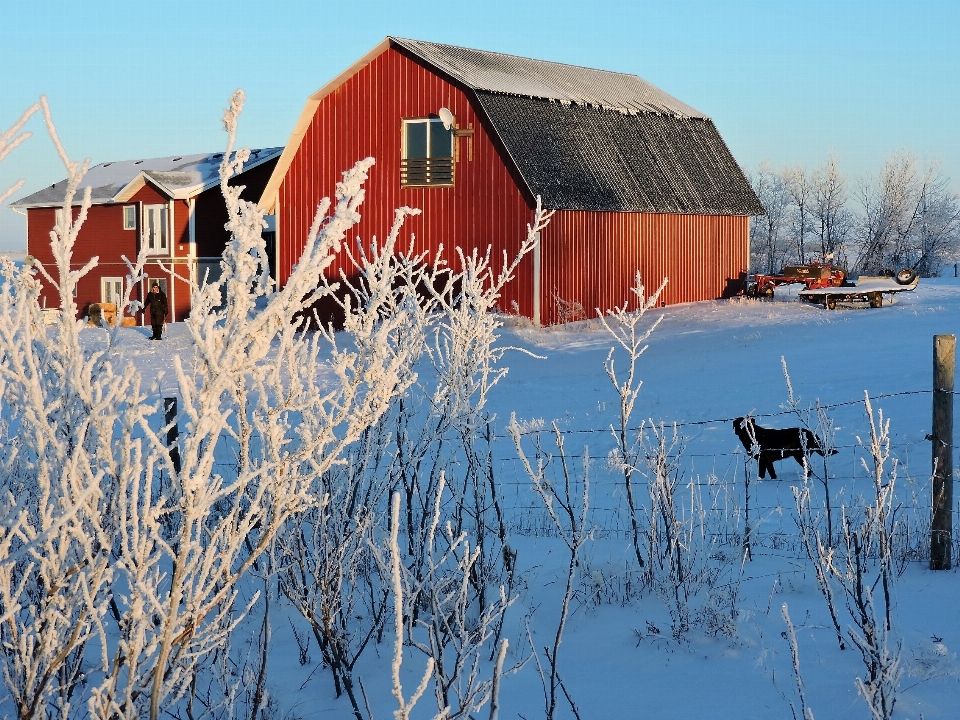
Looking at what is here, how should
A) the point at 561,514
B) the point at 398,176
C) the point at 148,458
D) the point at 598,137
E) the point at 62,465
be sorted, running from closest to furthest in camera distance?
1. the point at 148,458
2. the point at 62,465
3. the point at 561,514
4. the point at 398,176
5. the point at 598,137

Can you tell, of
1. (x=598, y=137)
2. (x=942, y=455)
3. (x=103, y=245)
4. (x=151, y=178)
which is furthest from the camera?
(x=103, y=245)

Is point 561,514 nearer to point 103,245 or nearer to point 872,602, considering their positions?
point 872,602

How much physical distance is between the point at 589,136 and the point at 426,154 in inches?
151

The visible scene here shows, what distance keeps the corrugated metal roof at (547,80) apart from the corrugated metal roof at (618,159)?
0.86 ft

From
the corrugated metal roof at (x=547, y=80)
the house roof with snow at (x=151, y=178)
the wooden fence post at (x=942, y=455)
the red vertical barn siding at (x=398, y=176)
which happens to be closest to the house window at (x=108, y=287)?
the house roof with snow at (x=151, y=178)

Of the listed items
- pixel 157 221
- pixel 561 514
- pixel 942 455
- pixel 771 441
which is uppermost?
pixel 157 221

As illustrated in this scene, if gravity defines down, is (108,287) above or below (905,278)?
below

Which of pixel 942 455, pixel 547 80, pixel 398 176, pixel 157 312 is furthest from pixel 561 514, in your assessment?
pixel 547 80

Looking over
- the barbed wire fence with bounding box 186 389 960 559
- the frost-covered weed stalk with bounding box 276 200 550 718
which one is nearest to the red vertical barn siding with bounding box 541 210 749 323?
the barbed wire fence with bounding box 186 389 960 559

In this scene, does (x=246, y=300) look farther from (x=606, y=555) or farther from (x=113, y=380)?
(x=606, y=555)

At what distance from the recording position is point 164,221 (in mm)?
34531

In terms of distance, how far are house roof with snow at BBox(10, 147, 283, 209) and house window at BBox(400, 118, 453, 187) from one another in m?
7.14

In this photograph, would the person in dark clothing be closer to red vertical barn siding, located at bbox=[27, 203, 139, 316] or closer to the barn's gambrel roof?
Answer: the barn's gambrel roof

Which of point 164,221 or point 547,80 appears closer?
point 547,80
